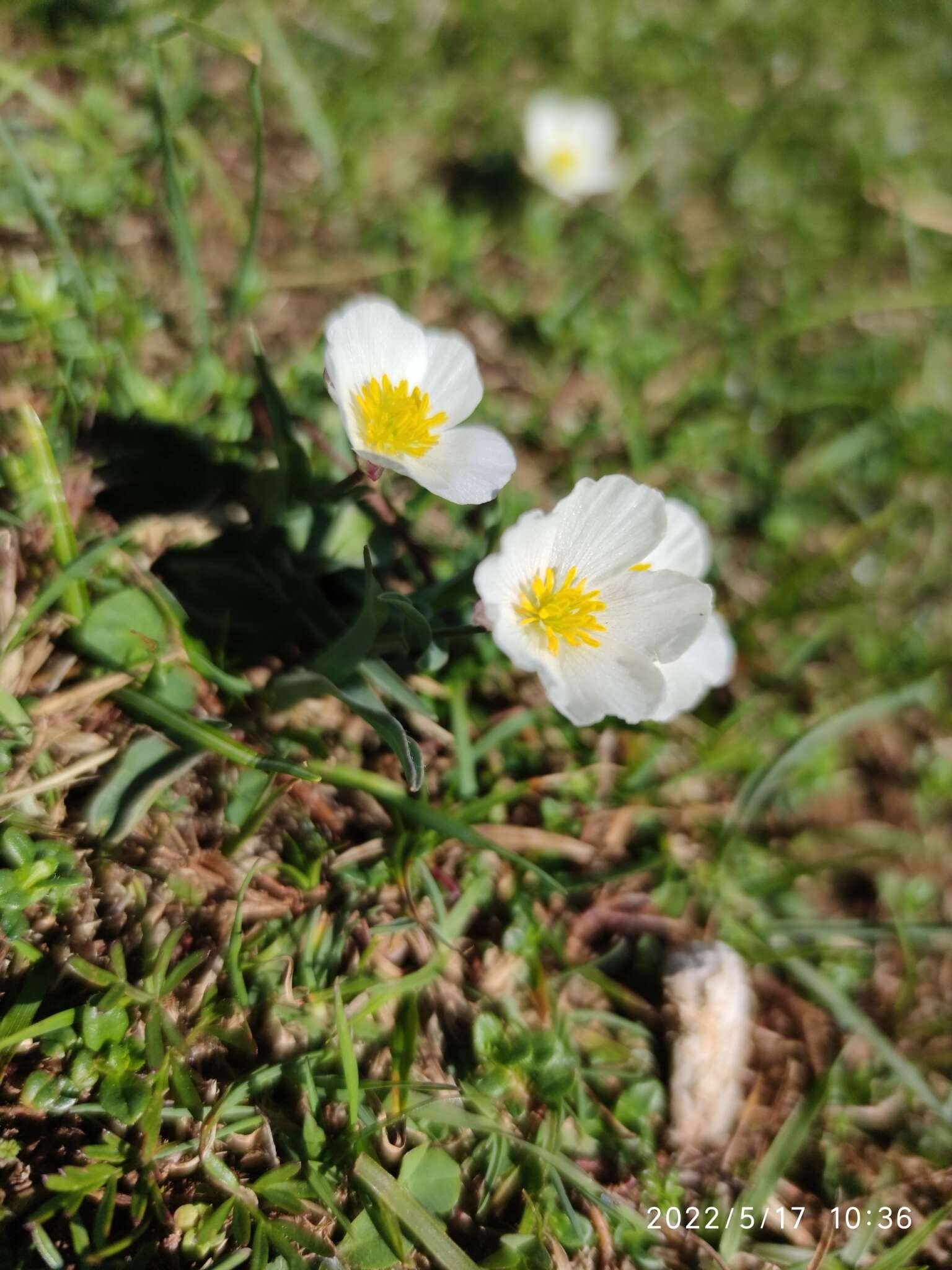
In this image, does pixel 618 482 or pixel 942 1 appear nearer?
pixel 618 482

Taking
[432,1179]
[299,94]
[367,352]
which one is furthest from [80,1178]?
[299,94]

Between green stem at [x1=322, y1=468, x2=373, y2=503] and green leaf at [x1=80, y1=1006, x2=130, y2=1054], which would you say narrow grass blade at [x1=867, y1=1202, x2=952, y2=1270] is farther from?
green stem at [x1=322, y1=468, x2=373, y2=503]

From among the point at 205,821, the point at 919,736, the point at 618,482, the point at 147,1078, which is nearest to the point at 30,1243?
the point at 147,1078

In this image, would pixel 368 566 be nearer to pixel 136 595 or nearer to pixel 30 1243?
pixel 136 595

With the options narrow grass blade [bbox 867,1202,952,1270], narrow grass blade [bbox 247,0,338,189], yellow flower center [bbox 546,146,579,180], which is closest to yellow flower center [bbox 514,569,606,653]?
narrow grass blade [bbox 867,1202,952,1270]

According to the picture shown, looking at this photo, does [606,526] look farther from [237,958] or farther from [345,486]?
[237,958]

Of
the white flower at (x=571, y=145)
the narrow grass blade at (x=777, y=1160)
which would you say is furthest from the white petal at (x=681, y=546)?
the white flower at (x=571, y=145)

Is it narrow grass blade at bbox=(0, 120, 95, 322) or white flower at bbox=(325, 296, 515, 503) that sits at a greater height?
narrow grass blade at bbox=(0, 120, 95, 322)
